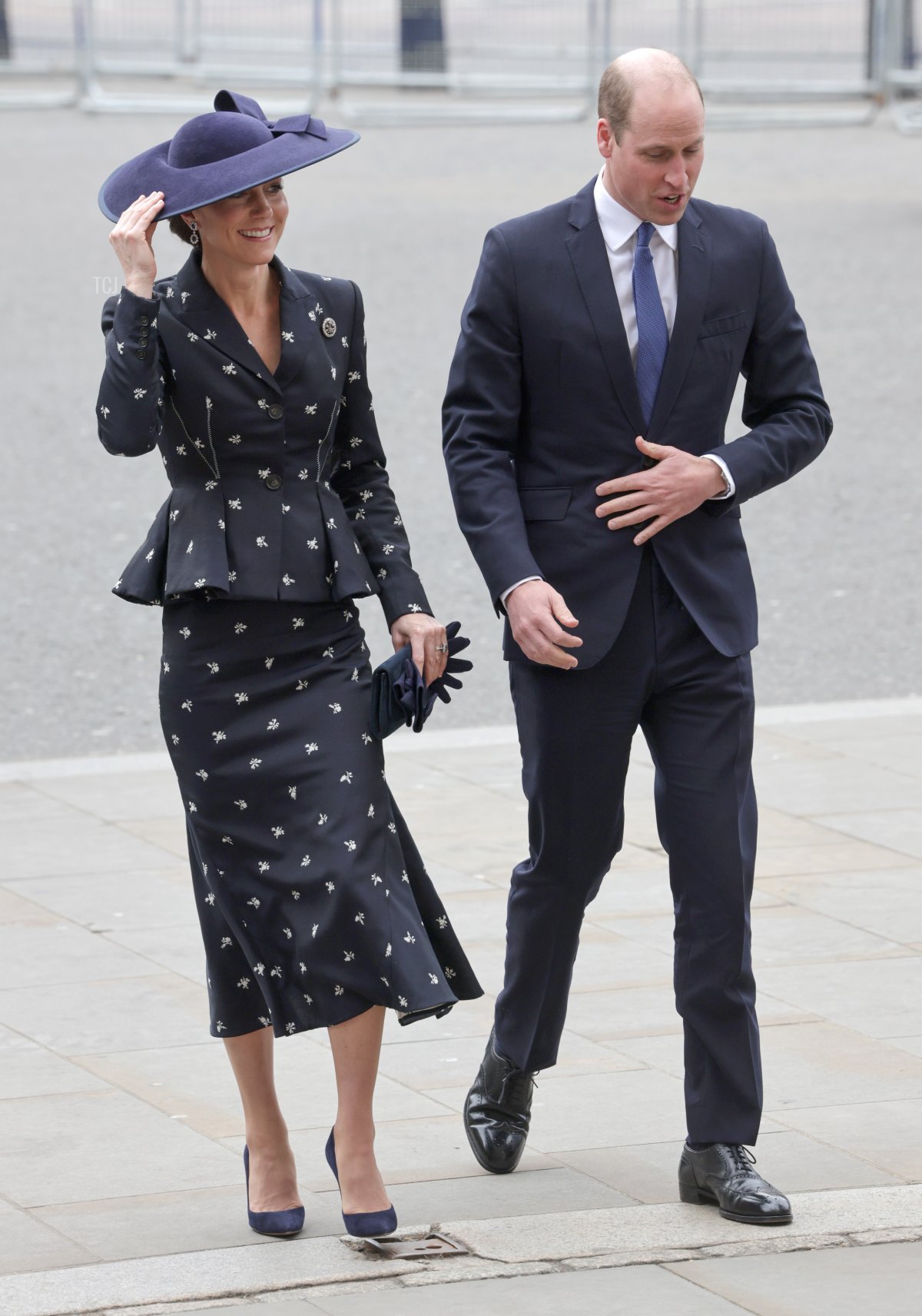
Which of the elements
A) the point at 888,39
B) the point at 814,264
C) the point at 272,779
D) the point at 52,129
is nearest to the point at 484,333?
the point at 272,779

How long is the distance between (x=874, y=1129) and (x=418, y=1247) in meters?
0.99

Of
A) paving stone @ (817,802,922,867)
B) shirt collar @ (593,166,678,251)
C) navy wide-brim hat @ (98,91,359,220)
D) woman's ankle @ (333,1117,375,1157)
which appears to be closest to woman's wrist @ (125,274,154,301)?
navy wide-brim hat @ (98,91,359,220)

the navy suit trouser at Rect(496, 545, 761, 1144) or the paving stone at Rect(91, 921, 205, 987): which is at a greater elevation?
the navy suit trouser at Rect(496, 545, 761, 1144)

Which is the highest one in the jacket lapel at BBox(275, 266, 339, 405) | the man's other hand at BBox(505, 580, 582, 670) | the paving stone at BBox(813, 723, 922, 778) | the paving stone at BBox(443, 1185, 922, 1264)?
the jacket lapel at BBox(275, 266, 339, 405)

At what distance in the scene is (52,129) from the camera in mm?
20375

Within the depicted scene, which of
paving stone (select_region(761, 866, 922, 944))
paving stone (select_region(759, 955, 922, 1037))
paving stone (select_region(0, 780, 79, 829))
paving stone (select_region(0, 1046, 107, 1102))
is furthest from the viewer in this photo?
paving stone (select_region(0, 780, 79, 829))

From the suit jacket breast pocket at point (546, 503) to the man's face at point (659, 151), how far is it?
484mm

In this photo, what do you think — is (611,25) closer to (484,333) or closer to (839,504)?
(839,504)

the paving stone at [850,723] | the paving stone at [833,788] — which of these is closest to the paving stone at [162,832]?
the paving stone at [833,788]

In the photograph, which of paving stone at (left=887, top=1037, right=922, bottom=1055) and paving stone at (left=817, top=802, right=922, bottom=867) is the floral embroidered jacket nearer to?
paving stone at (left=887, top=1037, right=922, bottom=1055)

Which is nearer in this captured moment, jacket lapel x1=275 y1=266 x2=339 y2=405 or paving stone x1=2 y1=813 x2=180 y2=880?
jacket lapel x1=275 y1=266 x2=339 y2=405

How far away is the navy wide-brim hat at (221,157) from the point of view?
12.5ft

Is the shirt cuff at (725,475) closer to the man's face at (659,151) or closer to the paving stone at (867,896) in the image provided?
the man's face at (659,151)

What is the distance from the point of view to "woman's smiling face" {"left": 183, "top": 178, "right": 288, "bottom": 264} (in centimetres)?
383
